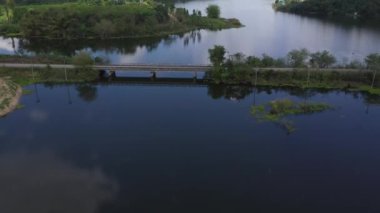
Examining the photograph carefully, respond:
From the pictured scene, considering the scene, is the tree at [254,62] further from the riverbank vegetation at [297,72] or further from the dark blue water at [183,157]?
the dark blue water at [183,157]

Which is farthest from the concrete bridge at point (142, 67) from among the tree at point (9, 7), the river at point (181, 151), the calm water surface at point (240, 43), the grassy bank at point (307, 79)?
the tree at point (9, 7)

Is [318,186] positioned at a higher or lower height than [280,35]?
lower

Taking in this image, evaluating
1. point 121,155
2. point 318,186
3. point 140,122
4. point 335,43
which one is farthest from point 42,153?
point 335,43

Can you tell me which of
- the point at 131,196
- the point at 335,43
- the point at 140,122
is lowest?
the point at 131,196

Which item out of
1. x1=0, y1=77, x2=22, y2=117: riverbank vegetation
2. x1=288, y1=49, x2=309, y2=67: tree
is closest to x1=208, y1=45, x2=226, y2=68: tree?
x1=288, y1=49, x2=309, y2=67: tree

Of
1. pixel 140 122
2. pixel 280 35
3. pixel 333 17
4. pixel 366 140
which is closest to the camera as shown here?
pixel 366 140

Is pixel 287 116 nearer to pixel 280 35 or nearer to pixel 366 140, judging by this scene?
pixel 366 140

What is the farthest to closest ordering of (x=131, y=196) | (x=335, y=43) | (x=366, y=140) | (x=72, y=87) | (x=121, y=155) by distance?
(x=335, y=43) < (x=72, y=87) < (x=366, y=140) < (x=121, y=155) < (x=131, y=196)

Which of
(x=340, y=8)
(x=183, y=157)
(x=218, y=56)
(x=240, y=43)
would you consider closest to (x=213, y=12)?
(x=240, y=43)
